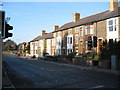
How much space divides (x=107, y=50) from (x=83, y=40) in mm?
14802

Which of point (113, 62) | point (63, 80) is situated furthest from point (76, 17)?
point (63, 80)

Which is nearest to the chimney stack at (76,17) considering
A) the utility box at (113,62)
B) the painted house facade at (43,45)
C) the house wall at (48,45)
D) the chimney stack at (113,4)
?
the chimney stack at (113,4)

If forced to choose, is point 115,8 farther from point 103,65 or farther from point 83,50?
point 103,65

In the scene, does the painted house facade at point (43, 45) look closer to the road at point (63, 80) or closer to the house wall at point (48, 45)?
the house wall at point (48, 45)

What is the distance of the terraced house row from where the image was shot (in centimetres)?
3005

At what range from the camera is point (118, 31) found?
28.6m

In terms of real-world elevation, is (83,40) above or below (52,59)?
above

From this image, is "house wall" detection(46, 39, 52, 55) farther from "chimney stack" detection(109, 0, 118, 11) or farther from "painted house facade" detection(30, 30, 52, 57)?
"chimney stack" detection(109, 0, 118, 11)

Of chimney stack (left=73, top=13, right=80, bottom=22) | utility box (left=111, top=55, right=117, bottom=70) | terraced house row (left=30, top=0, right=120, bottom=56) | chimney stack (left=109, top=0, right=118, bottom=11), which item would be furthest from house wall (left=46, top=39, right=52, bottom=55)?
utility box (left=111, top=55, right=117, bottom=70)

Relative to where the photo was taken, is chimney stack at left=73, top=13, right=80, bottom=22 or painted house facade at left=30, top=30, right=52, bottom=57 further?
painted house facade at left=30, top=30, right=52, bottom=57

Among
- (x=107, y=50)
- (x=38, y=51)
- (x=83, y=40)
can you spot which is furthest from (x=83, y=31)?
(x=38, y=51)

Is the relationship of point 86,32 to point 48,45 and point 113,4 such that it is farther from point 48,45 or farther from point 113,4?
point 48,45

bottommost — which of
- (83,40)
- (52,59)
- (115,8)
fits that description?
(52,59)

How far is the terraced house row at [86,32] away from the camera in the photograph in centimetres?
3005
